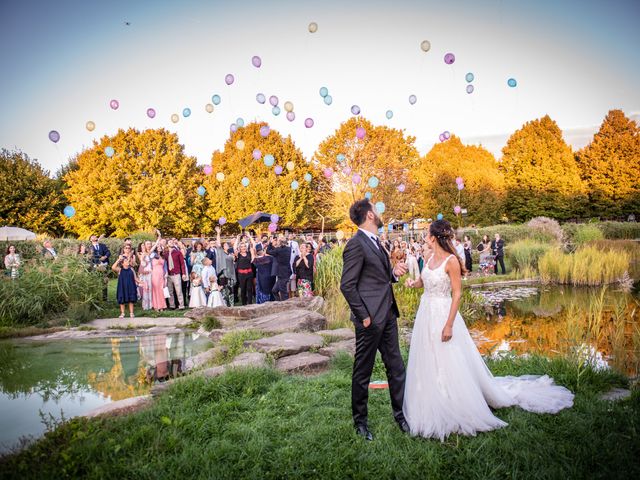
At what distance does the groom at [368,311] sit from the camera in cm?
356

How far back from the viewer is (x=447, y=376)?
12.0 ft

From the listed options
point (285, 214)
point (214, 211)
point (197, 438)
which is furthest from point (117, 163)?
point (197, 438)

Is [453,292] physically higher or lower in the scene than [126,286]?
higher

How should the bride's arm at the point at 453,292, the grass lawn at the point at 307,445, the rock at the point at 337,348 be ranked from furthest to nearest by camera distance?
1. the rock at the point at 337,348
2. the bride's arm at the point at 453,292
3. the grass lawn at the point at 307,445

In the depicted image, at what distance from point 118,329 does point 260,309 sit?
9.74 ft

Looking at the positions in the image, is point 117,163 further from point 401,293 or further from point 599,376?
point 599,376

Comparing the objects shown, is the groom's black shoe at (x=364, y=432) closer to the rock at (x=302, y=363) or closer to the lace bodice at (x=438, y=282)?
the lace bodice at (x=438, y=282)

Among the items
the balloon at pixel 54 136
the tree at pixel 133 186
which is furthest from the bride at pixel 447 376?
the tree at pixel 133 186

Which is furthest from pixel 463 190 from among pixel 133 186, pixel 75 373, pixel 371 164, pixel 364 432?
pixel 364 432

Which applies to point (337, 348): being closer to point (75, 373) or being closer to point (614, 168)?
→ point (75, 373)

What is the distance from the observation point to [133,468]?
3.02 meters

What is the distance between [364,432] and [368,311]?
39.0 inches

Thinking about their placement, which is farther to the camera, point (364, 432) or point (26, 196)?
point (26, 196)

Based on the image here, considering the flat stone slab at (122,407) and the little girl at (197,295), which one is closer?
the flat stone slab at (122,407)
